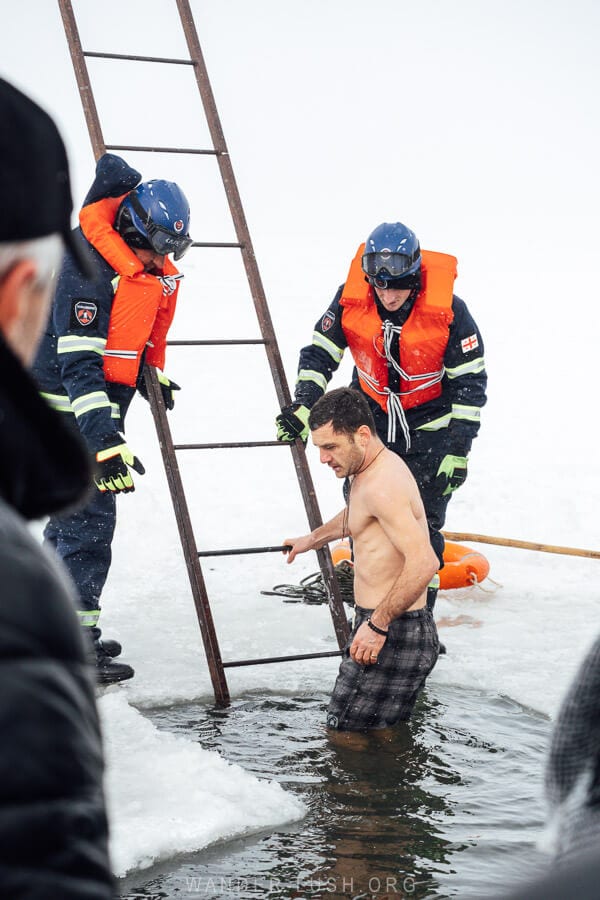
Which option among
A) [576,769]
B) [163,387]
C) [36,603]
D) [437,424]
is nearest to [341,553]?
[437,424]

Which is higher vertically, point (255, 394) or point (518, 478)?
point (255, 394)

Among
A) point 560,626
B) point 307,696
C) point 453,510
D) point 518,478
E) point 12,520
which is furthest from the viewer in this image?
point 518,478

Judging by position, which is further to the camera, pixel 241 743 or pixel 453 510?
pixel 453 510

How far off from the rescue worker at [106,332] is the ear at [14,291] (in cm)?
369

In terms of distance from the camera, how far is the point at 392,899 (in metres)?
2.76

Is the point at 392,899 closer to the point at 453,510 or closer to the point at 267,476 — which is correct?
the point at 453,510

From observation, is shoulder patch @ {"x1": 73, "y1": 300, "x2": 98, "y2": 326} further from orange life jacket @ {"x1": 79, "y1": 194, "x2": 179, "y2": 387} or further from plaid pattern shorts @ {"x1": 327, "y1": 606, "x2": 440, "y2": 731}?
plaid pattern shorts @ {"x1": 327, "y1": 606, "x2": 440, "y2": 731}

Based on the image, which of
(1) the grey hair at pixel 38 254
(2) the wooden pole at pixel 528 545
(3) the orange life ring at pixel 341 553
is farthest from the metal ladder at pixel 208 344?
(1) the grey hair at pixel 38 254

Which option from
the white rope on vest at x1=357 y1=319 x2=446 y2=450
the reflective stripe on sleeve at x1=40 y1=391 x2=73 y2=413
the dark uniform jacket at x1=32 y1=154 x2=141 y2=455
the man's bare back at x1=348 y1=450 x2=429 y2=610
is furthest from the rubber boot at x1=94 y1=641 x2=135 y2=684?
the white rope on vest at x1=357 y1=319 x2=446 y2=450

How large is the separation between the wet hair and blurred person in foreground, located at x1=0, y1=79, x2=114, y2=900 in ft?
10.8

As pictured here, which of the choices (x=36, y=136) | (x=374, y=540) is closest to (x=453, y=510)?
(x=374, y=540)

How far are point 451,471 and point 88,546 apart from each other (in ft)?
6.37

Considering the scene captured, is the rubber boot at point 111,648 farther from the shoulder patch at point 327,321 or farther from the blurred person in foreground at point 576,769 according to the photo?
the blurred person in foreground at point 576,769

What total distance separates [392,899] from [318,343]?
3467mm
